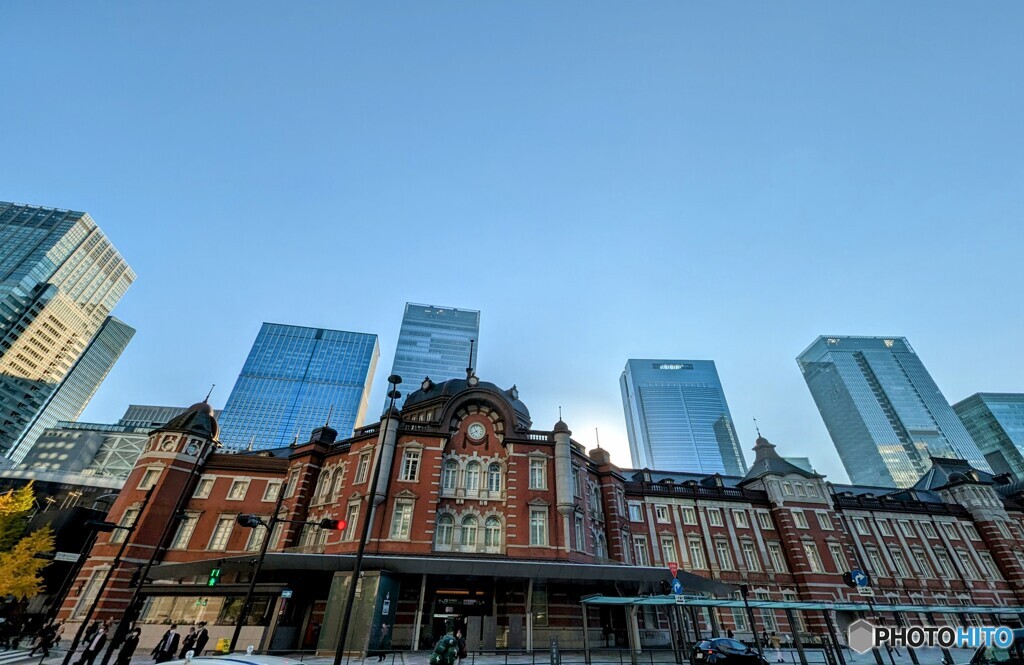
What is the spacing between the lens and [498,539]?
29672mm

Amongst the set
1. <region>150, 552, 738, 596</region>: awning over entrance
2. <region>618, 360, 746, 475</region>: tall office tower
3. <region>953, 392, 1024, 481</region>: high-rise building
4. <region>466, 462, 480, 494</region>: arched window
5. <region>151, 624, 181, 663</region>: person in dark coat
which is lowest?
<region>151, 624, 181, 663</region>: person in dark coat

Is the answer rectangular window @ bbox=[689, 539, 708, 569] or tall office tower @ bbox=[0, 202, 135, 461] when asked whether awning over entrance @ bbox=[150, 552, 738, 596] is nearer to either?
rectangular window @ bbox=[689, 539, 708, 569]

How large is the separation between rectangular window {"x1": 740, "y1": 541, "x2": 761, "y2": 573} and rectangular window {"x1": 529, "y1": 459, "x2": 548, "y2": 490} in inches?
844

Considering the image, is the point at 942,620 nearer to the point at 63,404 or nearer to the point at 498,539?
the point at 498,539

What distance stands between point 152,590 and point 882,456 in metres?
177

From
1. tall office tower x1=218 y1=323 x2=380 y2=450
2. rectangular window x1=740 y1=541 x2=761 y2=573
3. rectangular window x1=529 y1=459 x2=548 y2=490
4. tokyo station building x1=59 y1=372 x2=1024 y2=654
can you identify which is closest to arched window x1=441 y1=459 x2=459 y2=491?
tokyo station building x1=59 y1=372 x2=1024 y2=654

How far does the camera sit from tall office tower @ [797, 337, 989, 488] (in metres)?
133

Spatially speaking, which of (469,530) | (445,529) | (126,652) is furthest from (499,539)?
(126,652)

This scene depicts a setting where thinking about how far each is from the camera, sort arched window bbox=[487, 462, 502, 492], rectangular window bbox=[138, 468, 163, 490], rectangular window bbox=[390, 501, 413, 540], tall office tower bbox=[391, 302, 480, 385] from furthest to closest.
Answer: tall office tower bbox=[391, 302, 480, 385] < rectangular window bbox=[138, 468, 163, 490] < arched window bbox=[487, 462, 502, 492] < rectangular window bbox=[390, 501, 413, 540]

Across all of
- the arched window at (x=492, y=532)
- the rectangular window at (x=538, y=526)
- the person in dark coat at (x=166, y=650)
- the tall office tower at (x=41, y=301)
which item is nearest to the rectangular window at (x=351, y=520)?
the arched window at (x=492, y=532)

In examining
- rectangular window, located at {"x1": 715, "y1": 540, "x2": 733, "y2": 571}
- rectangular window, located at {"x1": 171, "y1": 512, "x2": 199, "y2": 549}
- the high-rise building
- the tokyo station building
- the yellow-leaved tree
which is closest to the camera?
the tokyo station building

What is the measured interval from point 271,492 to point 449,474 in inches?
667

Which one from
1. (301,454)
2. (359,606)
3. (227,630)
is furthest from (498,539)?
(301,454)

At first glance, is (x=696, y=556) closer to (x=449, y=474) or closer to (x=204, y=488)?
(x=449, y=474)
